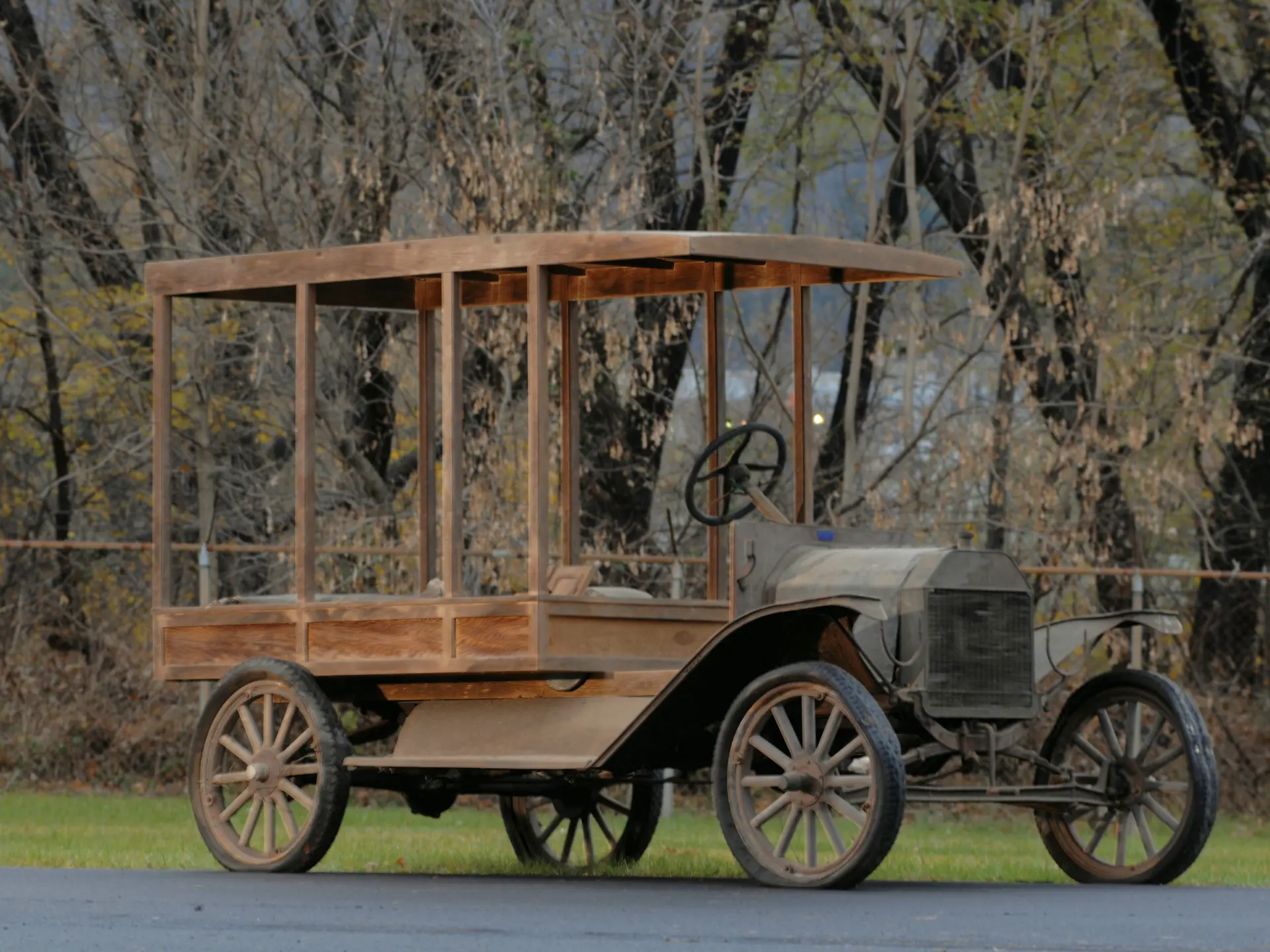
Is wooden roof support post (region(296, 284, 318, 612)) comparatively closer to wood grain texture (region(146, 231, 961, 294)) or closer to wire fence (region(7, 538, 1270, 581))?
wood grain texture (region(146, 231, 961, 294))

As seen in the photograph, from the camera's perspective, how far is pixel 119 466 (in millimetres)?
23312

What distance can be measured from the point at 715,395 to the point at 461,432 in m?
1.25

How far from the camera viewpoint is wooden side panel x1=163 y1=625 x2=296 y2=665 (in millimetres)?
11008

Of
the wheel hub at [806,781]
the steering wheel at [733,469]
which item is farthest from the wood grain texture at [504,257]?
the wheel hub at [806,781]

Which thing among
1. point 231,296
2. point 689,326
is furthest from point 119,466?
point 231,296

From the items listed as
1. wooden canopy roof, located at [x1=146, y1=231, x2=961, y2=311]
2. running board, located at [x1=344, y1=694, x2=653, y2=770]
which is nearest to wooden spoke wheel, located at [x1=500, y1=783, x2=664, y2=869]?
running board, located at [x1=344, y1=694, x2=653, y2=770]

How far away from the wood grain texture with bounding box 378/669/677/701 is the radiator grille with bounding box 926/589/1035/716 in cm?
108

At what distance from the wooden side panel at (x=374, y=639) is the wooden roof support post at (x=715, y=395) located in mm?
1624

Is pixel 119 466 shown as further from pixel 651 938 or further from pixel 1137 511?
pixel 651 938

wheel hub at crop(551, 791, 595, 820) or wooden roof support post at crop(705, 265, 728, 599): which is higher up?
wooden roof support post at crop(705, 265, 728, 599)

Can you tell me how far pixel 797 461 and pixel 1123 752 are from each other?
2.15 m

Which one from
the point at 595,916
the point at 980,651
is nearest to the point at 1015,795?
the point at 980,651

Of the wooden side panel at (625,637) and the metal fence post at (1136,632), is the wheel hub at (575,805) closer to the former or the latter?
the wooden side panel at (625,637)

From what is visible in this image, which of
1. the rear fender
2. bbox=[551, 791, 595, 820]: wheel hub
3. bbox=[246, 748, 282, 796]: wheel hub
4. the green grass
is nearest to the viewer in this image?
the rear fender
